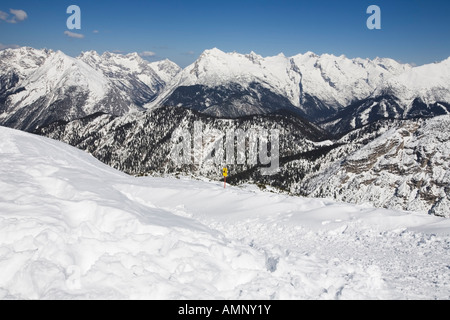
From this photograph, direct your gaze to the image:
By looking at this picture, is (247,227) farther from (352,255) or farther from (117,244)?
(117,244)

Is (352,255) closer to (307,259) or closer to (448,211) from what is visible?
(307,259)

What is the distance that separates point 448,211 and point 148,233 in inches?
8321

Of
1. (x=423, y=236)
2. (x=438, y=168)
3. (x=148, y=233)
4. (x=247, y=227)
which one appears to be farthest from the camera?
(x=438, y=168)

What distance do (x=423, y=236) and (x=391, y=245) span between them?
2384mm

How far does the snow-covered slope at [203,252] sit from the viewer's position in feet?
36.7

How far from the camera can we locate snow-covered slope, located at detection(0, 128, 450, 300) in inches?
440

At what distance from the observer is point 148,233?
15.7 metres

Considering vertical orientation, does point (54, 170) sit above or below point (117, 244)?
above

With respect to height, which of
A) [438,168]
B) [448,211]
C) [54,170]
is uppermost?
[54,170]

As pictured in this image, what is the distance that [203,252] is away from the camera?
14.1 m

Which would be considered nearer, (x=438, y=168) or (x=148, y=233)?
(x=148, y=233)
